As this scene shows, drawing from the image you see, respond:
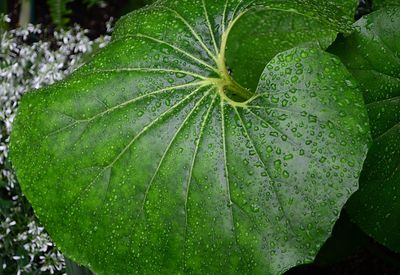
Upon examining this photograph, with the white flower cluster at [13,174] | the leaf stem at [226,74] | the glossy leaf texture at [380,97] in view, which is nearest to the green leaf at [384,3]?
the glossy leaf texture at [380,97]

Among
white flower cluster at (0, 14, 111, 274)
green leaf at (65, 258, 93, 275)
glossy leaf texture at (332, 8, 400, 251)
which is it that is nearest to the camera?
glossy leaf texture at (332, 8, 400, 251)

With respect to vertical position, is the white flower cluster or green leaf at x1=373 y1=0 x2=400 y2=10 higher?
green leaf at x1=373 y1=0 x2=400 y2=10

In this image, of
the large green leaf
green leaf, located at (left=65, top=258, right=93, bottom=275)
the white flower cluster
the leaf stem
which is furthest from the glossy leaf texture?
the white flower cluster

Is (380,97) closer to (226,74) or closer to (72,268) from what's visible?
(226,74)

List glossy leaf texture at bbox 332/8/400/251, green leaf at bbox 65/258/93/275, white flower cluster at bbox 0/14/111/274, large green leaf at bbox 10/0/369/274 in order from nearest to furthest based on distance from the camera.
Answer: large green leaf at bbox 10/0/369/274
glossy leaf texture at bbox 332/8/400/251
green leaf at bbox 65/258/93/275
white flower cluster at bbox 0/14/111/274

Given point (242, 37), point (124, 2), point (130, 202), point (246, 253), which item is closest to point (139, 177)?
point (130, 202)

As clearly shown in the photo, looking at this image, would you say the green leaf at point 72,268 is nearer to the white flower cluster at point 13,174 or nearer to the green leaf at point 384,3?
the white flower cluster at point 13,174

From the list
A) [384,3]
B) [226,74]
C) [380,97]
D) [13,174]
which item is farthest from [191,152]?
[13,174]

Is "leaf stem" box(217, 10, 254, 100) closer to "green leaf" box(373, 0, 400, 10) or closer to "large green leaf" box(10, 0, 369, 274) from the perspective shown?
"large green leaf" box(10, 0, 369, 274)
